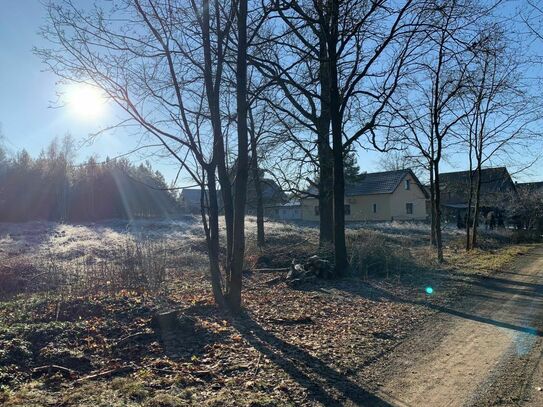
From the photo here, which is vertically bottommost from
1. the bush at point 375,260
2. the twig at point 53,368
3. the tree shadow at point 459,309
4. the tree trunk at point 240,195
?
the tree shadow at point 459,309

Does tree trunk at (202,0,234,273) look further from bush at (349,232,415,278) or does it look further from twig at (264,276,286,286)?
bush at (349,232,415,278)

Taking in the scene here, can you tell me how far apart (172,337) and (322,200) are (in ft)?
43.2

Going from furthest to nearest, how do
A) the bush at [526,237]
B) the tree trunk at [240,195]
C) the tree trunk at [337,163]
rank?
1. the bush at [526,237]
2. the tree trunk at [337,163]
3. the tree trunk at [240,195]

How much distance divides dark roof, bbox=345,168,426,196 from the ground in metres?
39.7

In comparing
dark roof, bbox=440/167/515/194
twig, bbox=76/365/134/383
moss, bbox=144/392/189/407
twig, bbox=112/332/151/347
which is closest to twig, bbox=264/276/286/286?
twig, bbox=112/332/151/347

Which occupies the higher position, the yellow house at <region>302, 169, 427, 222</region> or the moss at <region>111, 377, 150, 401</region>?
the yellow house at <region>302, 169, 427, 222</region>

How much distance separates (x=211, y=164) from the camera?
9391mm

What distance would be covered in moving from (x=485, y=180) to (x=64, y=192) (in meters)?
39.5

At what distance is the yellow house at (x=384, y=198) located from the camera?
5219cm

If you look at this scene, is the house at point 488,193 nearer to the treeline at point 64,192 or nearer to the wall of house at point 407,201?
the wall of house at point 407,201

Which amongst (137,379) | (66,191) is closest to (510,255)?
(137,379)

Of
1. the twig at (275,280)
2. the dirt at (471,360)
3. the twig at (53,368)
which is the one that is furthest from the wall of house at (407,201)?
the twig at (53,368)

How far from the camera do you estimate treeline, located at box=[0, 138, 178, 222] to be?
1538 inches

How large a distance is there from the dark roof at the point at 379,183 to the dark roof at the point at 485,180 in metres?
5.04
